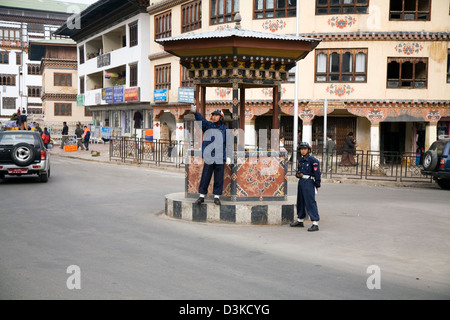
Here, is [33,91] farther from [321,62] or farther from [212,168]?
[212,168]

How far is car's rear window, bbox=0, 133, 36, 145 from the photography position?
17.1 m

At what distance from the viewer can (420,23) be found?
25.5 metres

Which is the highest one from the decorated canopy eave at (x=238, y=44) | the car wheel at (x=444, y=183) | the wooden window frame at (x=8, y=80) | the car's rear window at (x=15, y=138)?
the wooden window frame at (x=8, y=80)

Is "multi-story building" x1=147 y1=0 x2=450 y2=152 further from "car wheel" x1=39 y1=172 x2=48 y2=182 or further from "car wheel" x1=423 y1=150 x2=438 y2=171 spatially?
"car wheel" x1=39 y1=172 x2=48 y2=182

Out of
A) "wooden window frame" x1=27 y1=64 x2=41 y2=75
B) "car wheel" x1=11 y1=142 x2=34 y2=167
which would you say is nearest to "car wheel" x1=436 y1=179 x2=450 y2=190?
"car wheel" x1=11 y1=142 x2=34 y2=167

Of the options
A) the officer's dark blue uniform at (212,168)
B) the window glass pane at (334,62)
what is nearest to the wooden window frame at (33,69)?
the window glass pane at (334,62)

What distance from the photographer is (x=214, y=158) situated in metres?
10.6

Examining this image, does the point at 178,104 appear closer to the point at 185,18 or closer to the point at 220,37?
the point at 185,18

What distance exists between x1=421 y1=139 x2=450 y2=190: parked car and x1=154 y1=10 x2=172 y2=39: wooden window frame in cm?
1934

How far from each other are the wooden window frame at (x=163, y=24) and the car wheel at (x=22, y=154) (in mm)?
18326

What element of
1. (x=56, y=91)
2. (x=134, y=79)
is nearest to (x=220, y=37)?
(x=134, y=79)

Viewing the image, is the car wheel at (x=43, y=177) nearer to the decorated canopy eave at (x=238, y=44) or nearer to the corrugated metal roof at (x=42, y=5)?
the decorated canopy eave at (x=238, y=44)

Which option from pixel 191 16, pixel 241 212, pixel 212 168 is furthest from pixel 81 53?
pixel 241 212

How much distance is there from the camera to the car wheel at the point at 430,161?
18.5 meters
